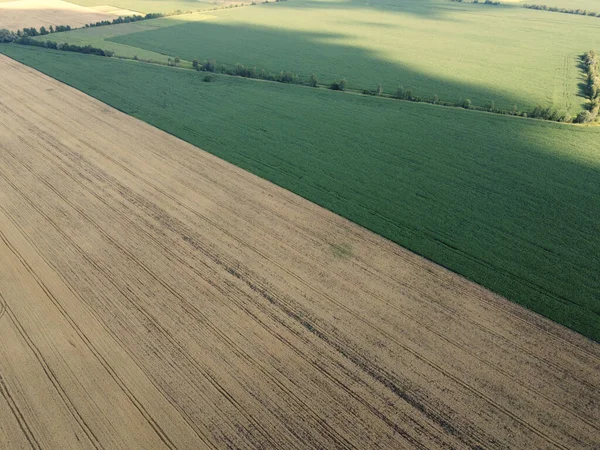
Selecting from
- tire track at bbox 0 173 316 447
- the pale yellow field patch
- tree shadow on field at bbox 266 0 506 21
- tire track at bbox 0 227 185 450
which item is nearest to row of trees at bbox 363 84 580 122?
tire track at bbox 0 173 316 447

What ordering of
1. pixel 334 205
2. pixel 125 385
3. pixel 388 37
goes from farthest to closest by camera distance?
pixel 388 37
pixel 334 205
pixel 125 385

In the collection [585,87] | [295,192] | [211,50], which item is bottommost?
[295,192]

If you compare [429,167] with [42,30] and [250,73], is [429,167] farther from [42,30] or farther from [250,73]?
[42,30]

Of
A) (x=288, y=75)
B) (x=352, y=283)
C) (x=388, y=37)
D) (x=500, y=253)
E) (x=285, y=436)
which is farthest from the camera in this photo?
(x=388, y=37)

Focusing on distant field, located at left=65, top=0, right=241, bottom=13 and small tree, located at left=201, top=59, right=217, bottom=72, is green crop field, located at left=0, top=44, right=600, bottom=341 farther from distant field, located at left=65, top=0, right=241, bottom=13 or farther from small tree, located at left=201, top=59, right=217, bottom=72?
distant field, located at left=65, top=0, right=241, bottom=13

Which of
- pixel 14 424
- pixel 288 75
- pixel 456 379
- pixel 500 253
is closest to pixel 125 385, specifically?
pixel 14 424

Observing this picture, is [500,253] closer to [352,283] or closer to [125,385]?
[352,283]

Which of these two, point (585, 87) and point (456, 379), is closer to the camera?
point (456, 379)
